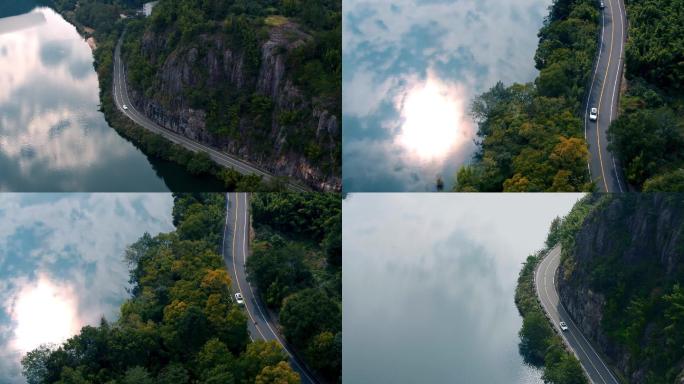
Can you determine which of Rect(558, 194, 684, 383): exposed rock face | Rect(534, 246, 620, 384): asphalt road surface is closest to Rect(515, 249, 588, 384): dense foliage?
Rect(534, 246, 620, 384): asphalt road surface

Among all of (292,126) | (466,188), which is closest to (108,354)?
(292,126)

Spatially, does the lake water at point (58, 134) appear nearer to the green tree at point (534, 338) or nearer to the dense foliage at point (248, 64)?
the dense foliage at point (248, 64)

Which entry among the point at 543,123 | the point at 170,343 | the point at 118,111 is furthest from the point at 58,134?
the point at 543,123

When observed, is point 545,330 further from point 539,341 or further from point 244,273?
point 244,273

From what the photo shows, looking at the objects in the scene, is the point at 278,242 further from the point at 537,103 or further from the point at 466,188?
the point at 537,103

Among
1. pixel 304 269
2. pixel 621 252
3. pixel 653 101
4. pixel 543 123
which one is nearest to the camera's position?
pixel 621 252
